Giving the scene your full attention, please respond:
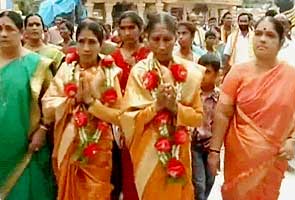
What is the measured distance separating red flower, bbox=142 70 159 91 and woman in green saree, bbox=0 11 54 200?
2.52 ft

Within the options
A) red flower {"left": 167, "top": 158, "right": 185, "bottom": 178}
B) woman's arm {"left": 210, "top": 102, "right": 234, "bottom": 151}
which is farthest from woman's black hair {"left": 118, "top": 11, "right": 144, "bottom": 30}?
red flower {"left": 167, "top": 158, "right": 185, "bottom": 178}

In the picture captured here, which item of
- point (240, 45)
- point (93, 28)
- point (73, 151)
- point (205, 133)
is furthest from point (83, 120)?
point (240, 45)

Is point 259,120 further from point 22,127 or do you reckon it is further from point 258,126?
point 22,127

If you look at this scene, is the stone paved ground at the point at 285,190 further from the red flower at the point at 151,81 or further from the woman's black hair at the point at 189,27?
the red flower at the point at 151,81

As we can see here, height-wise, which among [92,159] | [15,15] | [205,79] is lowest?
[92,159]

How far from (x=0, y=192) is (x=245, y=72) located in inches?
71.1

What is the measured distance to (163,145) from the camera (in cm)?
469

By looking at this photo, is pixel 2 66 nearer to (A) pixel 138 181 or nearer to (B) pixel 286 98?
(A) pixel 138 181

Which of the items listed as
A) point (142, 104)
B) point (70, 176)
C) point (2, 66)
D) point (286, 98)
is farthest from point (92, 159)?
point (286, 98)

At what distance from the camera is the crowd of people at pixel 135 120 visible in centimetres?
473

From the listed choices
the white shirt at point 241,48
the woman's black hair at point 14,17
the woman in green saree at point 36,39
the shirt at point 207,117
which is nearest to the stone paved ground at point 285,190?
the white shirt at point 241,48

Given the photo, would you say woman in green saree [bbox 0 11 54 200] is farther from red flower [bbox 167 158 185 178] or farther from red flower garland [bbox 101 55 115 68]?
red flower [bbox 167 158 185 178]

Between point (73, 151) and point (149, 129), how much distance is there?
54 cm

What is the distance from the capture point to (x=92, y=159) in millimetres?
4895
